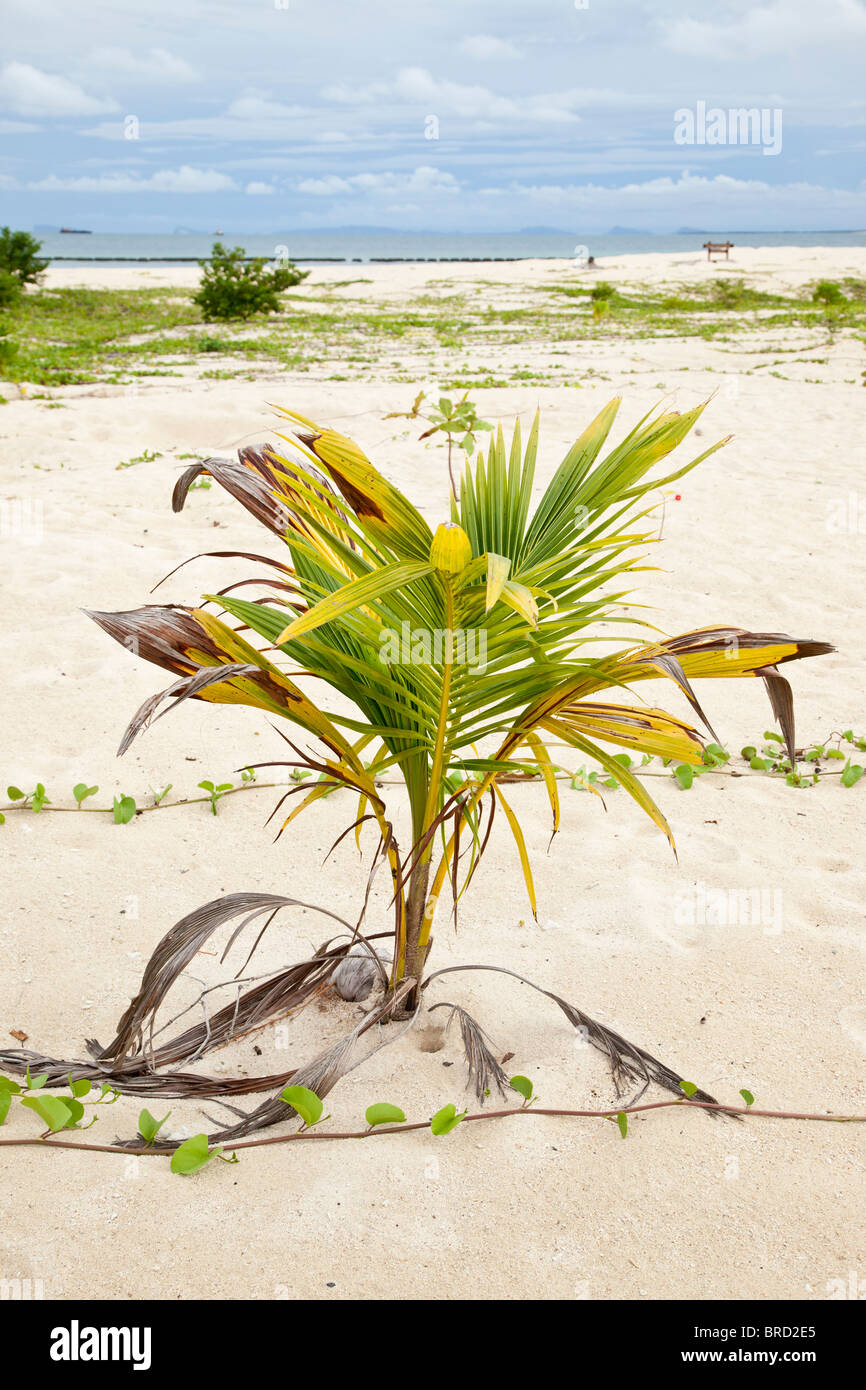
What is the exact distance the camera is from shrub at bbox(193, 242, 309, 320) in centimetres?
1650

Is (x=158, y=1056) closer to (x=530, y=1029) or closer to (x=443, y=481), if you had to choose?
(x=530, y=1029)

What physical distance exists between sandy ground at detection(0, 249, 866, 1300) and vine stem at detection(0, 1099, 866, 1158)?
0.02 metres

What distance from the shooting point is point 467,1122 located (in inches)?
64.3

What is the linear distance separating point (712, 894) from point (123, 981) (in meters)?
1.37

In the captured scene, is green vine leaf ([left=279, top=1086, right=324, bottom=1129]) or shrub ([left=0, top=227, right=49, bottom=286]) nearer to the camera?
green vine leaf ([left=279, top=1086, right=324, bottom=1129])

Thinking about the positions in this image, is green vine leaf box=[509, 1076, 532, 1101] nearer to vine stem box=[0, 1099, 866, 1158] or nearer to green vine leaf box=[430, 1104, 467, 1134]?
vine stem box=[0, 1099, 866, 1158]

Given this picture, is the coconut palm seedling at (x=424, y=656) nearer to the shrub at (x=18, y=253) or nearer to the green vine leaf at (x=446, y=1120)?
the green vine leaf at (x=446, y=1120)

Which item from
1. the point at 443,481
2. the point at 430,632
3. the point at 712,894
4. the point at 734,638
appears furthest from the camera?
the point at 443,481

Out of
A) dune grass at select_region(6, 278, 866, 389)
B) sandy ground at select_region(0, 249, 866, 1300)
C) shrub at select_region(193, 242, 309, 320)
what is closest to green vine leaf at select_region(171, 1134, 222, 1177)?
sandy ground at select_region(0, 249, 866, 1300)

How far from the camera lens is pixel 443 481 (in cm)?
623

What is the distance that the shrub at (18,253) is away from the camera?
62.9 feet
